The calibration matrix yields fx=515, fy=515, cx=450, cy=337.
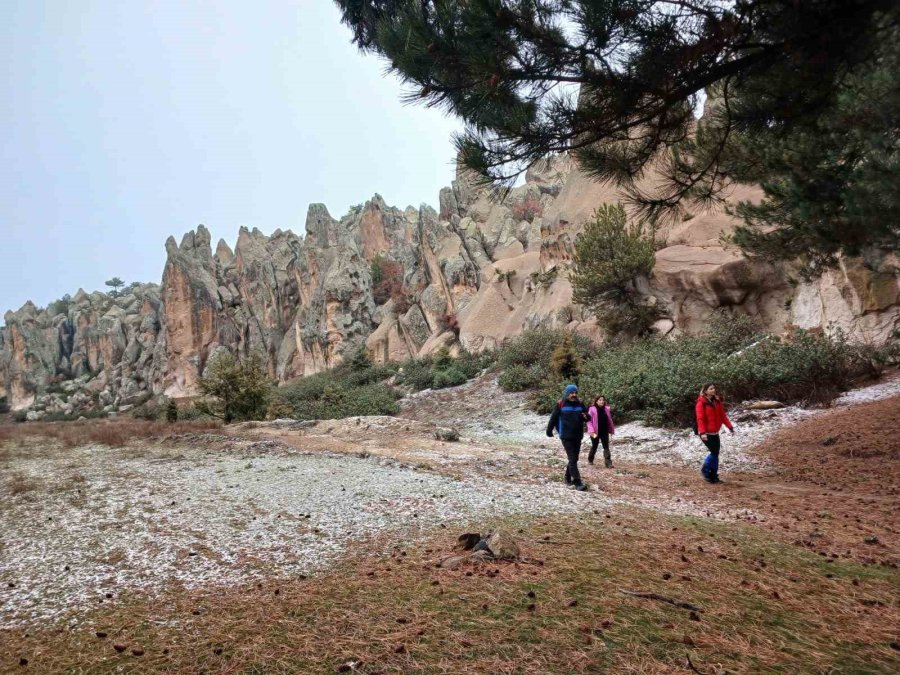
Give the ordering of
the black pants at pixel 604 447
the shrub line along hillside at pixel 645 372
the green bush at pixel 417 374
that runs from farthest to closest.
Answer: the green bush at pixel 417 374 → the shrub line along hillside at pixel 645 372 → the black pants at pixel 604 447

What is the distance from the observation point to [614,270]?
2081 centimetres

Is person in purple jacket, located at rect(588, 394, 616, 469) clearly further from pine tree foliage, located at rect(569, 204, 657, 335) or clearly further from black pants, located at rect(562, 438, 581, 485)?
pine tree foliage, located at rect(569, 204, 657, 335)

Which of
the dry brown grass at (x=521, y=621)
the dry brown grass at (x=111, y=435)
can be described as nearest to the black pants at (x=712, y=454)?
the dry brown grass at (x=521, y=621)

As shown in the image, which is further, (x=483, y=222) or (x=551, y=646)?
(x=483, y=222)

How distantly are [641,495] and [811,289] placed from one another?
1382 centimetres

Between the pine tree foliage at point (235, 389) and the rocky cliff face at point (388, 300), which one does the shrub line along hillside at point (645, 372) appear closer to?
the pine tree foliage at point (235, 389)

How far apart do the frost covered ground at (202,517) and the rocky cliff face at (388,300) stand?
3843mm

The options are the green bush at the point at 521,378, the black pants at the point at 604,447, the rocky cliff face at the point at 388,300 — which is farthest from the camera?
the green bush at the point at 521,378

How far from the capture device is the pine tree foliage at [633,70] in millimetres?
3844

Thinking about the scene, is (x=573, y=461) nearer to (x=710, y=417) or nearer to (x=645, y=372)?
(x=710, y=417)

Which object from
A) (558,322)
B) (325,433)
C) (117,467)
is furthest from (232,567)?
(558,322)

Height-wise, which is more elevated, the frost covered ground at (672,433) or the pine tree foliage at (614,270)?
the pine tree foliage at (614,270)

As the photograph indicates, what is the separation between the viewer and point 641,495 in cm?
679

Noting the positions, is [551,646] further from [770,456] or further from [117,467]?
[117,467]
